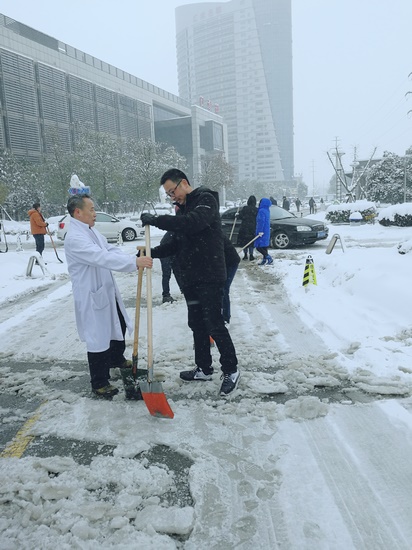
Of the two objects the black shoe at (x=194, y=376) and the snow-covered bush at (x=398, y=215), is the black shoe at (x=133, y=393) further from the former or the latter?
the snow-covered bush at (x=398, y=215)

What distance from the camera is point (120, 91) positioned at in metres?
64.2

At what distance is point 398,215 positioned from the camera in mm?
18188

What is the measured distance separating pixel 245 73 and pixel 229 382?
18348 cm

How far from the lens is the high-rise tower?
16300 cm

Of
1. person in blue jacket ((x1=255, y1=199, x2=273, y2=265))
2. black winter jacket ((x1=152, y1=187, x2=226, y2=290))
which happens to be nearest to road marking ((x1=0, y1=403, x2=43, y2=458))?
black winter jacket ((x1=152, y1=187, x2=226, y2=290))

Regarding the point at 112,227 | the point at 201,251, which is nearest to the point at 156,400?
the point at 201,251

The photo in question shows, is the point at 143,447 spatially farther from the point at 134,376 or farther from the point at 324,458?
the point at 324,458

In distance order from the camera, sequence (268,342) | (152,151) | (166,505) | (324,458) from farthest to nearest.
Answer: (152,151) → (268,342) → (324,458) → (166,505)

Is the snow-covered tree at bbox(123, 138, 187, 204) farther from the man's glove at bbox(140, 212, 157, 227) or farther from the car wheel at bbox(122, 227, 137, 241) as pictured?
the man's glove at bbox(140, 212, 157, 227)

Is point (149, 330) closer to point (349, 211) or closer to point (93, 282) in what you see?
point (93, 282)

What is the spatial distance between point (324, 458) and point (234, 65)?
611 ft

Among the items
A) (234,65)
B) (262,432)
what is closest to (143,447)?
(262,432)

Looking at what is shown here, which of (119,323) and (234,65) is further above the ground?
(234,65)

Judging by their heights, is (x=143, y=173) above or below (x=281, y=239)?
above
